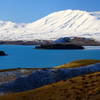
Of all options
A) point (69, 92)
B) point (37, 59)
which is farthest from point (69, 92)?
point (37, 59)

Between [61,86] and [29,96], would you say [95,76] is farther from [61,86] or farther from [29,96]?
[29,96]

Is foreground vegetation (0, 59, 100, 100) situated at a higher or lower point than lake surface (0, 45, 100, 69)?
lower

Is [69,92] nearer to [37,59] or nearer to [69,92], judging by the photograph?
[69,92]

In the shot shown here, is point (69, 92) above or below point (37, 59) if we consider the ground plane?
below

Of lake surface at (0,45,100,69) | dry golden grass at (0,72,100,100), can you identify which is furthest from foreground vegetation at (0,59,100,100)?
lake surface at (0,45,100,69)

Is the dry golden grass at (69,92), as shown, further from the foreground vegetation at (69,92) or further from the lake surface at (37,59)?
the lake surface at (37,59)

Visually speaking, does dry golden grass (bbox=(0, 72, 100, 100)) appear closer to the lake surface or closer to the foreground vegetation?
the foreground vegetation

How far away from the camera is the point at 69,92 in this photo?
61.8 feet

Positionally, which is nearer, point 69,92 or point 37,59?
point 69,92

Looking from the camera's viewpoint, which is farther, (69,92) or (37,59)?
(37,59)

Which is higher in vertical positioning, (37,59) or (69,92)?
(37,59)

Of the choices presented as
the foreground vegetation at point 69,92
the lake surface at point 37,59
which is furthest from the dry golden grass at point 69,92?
the lake surface at point 37,59

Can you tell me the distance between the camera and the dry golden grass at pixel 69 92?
18.1 m

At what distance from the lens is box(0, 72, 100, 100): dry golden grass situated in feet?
59.4
